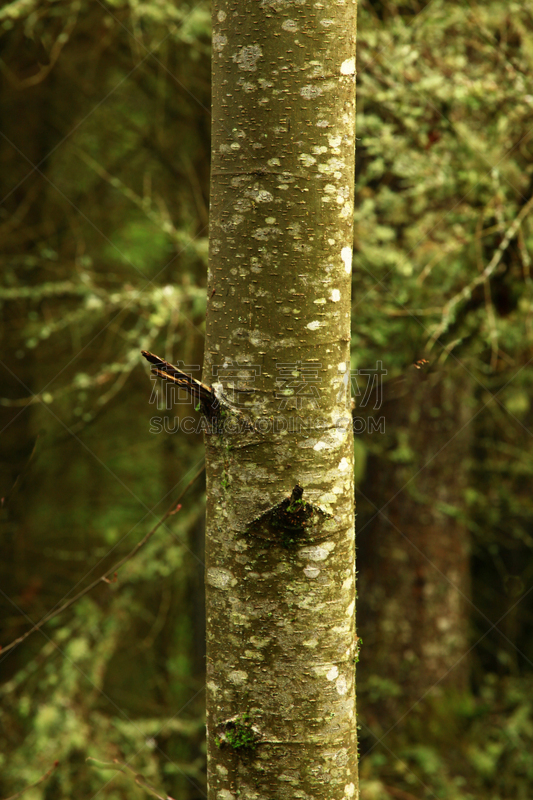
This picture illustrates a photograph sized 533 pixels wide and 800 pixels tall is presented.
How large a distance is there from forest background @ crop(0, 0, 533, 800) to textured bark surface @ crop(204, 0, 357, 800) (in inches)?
36.6

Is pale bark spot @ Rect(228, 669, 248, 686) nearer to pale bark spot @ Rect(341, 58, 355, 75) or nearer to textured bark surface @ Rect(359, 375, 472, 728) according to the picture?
pale bark spot @ Rect(341, 58, 355, 75)

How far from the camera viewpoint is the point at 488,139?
2996 mm

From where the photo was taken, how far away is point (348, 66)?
1.15 meters

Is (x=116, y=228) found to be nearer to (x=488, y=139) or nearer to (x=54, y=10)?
(x=54, y=10)

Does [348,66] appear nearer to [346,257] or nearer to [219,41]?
[219,41]

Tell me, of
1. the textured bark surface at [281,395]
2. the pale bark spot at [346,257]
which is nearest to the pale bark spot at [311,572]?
the textured bark surface at [281,395]

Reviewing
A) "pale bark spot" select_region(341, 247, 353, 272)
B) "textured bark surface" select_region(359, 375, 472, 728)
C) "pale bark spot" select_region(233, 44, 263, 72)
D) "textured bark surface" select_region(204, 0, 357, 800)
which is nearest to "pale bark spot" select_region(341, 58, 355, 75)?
"textured bark surface" select_region(204, 0, 357, 800)

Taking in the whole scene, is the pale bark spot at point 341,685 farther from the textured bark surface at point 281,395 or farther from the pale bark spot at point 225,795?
the pale bark spot at point 225,795

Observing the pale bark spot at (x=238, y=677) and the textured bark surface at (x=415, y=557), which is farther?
the textured bark surface at (x=415, y=557)

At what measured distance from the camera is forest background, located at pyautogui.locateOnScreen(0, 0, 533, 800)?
297 cm

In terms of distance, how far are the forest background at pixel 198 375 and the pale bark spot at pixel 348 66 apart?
1330 mm

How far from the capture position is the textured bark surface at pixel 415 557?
4129mm

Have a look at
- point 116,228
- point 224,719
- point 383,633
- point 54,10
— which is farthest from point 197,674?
point 54,10

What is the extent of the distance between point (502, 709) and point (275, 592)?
4421 mm
